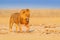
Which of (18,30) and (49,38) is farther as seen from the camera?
(18,30)

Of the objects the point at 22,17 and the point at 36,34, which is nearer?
the point at 36,34

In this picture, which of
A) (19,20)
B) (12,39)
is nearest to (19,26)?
(19,20)

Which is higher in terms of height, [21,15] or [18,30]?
[21,15]

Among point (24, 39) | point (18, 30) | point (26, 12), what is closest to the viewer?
point (24, 39)

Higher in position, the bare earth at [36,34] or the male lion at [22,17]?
the male lion at [22,17]

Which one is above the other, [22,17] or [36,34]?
[22,17]

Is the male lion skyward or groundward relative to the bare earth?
skyward

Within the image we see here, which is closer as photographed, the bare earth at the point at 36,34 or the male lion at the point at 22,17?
the bare earth at the point at 36,34

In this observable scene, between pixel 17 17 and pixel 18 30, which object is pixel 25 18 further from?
pixel 18 30

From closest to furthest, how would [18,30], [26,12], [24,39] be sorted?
[24,39]
[26,12]
[18,30]

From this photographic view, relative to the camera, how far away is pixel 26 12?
15297 mm

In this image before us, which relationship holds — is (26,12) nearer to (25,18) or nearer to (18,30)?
(25,18)

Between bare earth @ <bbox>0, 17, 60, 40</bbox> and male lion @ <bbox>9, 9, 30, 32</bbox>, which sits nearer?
bare earth @ <bbox>0, 17, 60, 40</bbox>

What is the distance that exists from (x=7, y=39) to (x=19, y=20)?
2517mm
